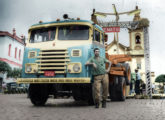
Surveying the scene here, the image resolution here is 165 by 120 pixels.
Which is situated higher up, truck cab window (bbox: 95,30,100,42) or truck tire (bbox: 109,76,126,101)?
truck cab window (bbox: 95,30,100,42)

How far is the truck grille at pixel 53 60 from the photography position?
7.75m

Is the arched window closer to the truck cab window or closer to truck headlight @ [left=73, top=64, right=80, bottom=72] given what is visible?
the truck cab window

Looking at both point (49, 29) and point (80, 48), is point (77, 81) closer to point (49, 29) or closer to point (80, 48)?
point (80, 48)

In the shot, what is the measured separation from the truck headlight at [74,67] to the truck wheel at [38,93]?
1.38 metres

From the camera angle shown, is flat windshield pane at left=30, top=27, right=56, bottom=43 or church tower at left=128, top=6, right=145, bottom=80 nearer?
flat windshield pane at left=30, top=27, right=56, bottom=43

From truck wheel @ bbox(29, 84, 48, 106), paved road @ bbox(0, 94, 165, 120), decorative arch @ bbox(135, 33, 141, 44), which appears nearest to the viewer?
paved road @ bbox(0, 94, 165, 120)

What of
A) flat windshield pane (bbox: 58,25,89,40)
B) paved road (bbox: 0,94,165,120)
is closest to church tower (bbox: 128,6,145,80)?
flat windshield pane (bbox: 58,25,89,40)

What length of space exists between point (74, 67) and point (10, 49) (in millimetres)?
30998

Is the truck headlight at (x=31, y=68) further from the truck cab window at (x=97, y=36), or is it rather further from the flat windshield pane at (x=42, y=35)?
the truck cab window at (x=97, y=36)

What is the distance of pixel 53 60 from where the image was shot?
7.79 meters

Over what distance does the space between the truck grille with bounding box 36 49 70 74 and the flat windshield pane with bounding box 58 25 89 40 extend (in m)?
0.60

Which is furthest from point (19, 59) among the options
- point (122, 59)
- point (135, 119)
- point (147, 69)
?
point (135, 119)

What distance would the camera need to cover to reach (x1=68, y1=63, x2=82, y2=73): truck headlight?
764 centimetres

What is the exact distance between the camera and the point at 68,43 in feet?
26.4
